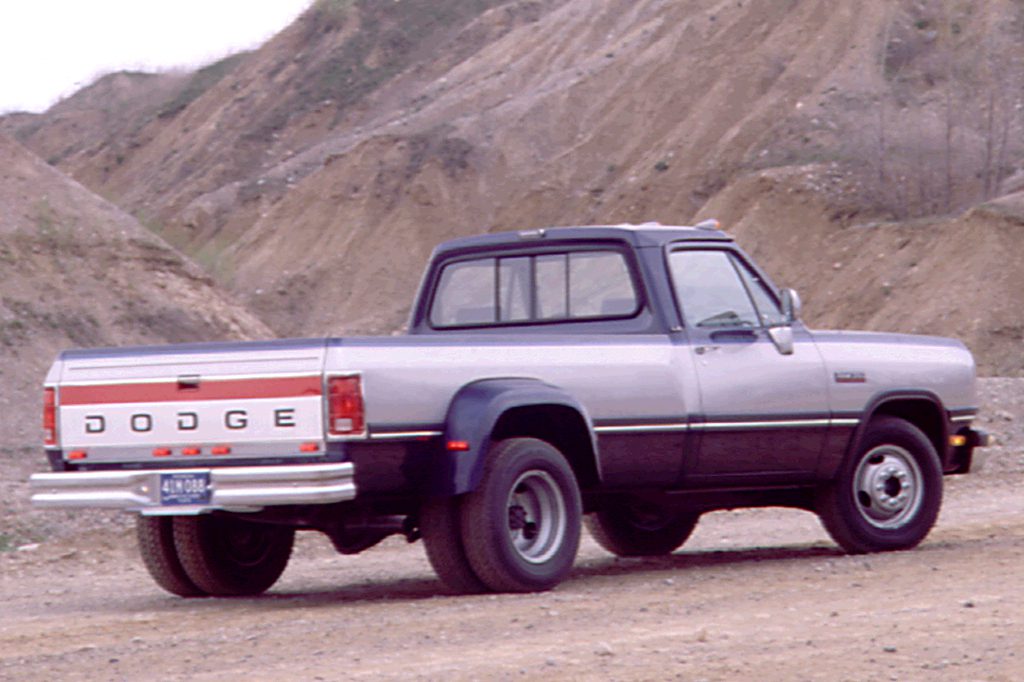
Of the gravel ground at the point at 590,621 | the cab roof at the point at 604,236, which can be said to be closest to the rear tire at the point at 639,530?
the gravel ground at the point at 590,621

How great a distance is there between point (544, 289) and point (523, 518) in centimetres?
167

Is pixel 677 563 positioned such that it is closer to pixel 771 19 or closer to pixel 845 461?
pixel 845 461

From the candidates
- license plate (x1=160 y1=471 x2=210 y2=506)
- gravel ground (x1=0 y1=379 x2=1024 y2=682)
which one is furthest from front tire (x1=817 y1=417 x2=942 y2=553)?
license plate (x1=160 y1=471 x2=210 y2=506)

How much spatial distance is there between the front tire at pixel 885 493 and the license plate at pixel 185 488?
4.16m

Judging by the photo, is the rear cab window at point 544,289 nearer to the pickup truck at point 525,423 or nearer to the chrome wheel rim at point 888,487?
the pickup truck at point 525,423

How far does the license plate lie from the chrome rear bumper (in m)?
0.02

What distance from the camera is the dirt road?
7.16 meters

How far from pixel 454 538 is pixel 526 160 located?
47.6m

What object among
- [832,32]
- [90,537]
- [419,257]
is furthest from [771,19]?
[90,537]

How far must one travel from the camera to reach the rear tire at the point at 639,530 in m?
12.5

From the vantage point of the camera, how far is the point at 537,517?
395 inches

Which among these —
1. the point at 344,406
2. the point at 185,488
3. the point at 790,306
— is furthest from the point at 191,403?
the point at 790,306

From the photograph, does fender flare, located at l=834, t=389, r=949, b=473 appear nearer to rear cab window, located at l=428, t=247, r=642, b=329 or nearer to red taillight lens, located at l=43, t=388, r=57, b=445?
rear cab window, located at l=428, t=247, r=642, b=329

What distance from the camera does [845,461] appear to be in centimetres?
1154
